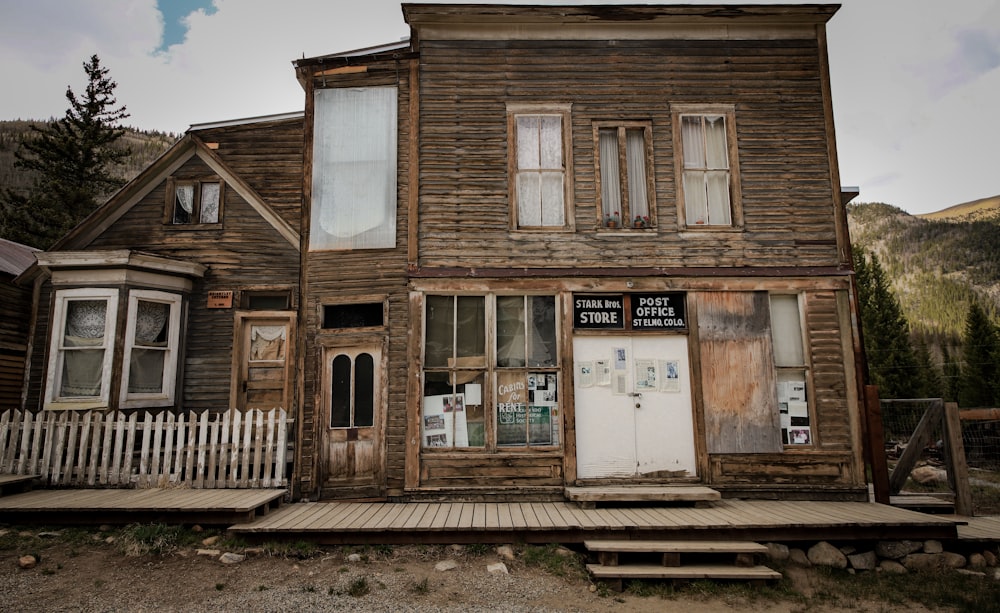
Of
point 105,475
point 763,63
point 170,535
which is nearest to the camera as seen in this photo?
point 170,535

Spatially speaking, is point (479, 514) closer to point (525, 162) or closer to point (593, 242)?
point (593, 242)

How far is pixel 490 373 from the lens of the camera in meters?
8.35

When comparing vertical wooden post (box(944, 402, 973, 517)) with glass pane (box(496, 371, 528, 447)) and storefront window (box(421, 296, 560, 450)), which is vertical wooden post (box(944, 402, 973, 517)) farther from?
glass pane (box(496, 371, 528, 447))

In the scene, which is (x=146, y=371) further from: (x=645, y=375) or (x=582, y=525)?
(x=645, y=375)

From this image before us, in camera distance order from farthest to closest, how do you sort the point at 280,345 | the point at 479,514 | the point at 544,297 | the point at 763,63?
the point at 280,345
the point at 763,63
the point at 544,297
the point at 479,514

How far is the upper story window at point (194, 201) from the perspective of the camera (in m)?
10.8

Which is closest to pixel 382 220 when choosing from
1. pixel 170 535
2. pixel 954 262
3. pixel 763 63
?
pixel 170 535

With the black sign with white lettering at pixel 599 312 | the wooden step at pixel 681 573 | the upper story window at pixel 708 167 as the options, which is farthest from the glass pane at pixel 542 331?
the wooden step at pixel 681 573

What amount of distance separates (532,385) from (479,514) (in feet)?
6.71

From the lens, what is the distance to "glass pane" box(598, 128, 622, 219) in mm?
9000

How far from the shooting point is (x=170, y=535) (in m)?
6.55

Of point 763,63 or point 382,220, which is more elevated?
point 763,63

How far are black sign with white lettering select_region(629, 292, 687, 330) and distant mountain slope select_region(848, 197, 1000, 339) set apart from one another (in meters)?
46.6

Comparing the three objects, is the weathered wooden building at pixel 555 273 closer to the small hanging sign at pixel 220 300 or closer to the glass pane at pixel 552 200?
the glass pane at pixel 552 200
